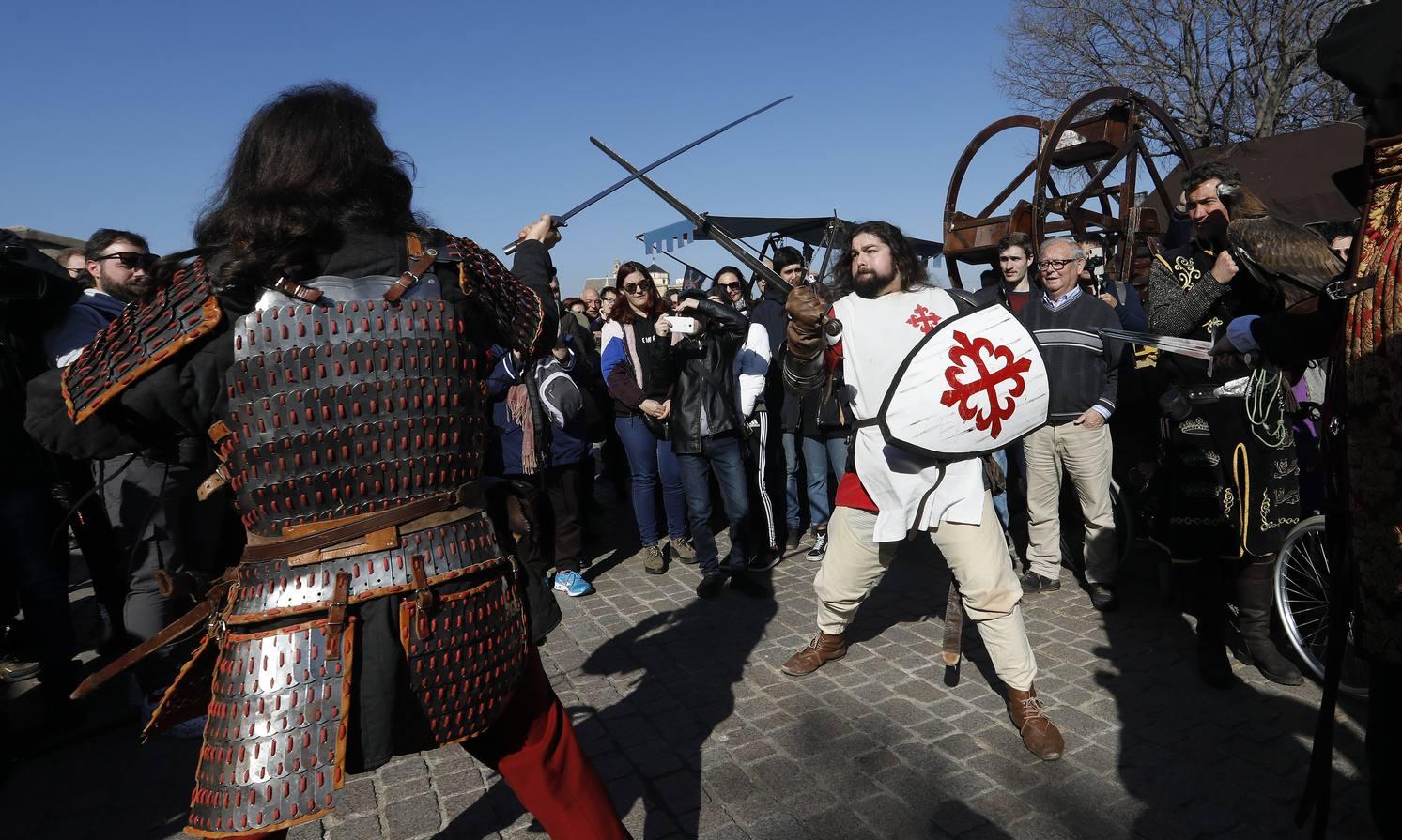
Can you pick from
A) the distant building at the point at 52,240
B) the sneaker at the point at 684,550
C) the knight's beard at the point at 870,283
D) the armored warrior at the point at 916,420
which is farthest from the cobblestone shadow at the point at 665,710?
the distant building at the point at 52,240

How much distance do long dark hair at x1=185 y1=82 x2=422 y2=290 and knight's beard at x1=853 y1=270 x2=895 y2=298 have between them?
2.01 meters

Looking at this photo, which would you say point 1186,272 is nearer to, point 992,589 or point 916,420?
point 916,420

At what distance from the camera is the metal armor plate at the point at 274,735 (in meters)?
1.64

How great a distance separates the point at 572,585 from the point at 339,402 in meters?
3.96

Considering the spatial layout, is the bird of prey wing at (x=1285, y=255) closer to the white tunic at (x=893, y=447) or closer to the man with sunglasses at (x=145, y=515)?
the white tunic at (x=893, y=447)

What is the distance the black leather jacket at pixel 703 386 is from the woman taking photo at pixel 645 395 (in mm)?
96

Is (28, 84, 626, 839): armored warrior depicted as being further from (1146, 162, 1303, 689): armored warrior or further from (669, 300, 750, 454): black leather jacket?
(669, 300, 750, 454): black leather jacket

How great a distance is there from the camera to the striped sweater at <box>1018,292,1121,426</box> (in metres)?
4.67

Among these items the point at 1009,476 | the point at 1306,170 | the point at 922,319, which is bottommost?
the point at 1009,476

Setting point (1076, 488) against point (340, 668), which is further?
point (1076, 488)

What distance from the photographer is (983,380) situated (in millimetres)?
3131

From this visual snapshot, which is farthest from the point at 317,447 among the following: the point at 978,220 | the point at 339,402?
the point at 978,220

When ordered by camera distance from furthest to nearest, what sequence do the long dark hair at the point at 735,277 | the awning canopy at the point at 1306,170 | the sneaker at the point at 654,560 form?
1. the awning canopy at the point at 1306,170
2. the long dark hair at the point at 735,277
3. the sneaker at the point at 654,560

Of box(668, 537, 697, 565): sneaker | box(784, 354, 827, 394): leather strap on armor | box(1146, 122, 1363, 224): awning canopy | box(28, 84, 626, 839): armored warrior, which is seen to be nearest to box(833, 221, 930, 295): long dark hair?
box(784, 354, 827, 394): leather strap on armor
